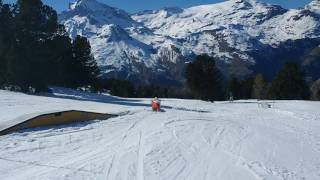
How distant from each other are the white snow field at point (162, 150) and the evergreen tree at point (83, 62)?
170 ft

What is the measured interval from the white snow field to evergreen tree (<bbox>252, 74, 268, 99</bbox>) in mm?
63488

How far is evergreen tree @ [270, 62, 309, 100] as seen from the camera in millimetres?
86875

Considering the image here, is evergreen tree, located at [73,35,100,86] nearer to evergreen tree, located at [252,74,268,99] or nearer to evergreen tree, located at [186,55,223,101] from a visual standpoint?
evergreen tree, located at [186,55,223,101]

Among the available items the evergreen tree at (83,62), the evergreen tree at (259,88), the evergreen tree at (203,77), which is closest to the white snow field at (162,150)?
the evergreen tree at (203,77)

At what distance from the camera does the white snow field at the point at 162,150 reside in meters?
18.2

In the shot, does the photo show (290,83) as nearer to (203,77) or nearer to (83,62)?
(203,77)

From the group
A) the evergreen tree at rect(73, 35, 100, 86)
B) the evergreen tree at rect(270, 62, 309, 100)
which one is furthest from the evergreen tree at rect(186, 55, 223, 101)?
the evergreen tree at rect(73, 35, 100, 86)

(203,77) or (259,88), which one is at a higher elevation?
(203,77)

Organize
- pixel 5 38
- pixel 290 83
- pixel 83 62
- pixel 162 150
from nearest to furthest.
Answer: pixel 162 150, pixel 5 38, pixel 83 62, pixel 290 83

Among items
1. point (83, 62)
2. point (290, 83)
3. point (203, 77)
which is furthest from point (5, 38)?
point (290, 83)

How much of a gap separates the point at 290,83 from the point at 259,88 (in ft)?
42.0

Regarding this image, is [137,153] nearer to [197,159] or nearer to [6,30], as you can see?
[197,159]

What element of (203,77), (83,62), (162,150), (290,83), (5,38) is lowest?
(162,150)

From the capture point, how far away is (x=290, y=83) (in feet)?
286
